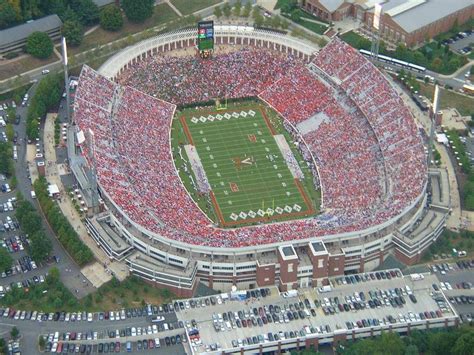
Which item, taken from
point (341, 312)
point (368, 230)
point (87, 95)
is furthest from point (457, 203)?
point (87, 95)

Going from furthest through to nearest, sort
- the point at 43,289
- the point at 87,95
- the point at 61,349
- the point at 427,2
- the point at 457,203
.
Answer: the point at 427,2 < the point at 87,95 < the point at 457,203 < the point at 43,289 < the point at 61,349

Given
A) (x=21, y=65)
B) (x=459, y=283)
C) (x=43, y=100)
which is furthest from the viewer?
(x=21, y=65)

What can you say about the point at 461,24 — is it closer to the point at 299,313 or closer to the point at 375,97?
the point at 375,97

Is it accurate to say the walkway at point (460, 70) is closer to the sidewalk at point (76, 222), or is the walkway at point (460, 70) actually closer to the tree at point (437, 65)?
the tree at point (437, 65)

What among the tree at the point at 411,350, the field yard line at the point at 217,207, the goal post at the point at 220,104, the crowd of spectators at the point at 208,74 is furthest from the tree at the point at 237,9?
the tree at the point at 411,350

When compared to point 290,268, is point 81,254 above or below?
above

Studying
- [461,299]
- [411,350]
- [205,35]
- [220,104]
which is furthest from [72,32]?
[411,350]

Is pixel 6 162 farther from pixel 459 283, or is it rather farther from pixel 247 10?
pixel 459 283
